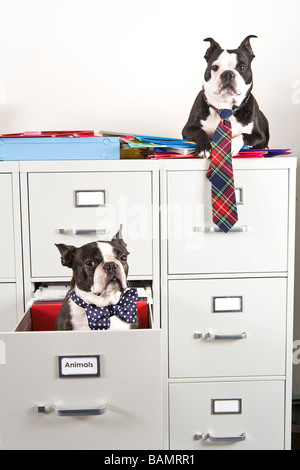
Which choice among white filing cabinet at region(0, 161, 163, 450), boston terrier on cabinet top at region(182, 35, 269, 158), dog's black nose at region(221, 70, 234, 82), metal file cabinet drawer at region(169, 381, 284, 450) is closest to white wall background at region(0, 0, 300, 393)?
boston terrier on cabinet top at region(182, 35, 269, 158)

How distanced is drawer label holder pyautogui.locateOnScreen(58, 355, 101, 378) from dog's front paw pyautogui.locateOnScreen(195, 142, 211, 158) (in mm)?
717

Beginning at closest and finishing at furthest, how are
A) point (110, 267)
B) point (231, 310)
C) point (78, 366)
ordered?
1. point (78, 366)
2. point (110, 267)
3. point (231, 310)

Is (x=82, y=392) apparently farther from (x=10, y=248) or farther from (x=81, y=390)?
(x=10, y=248)

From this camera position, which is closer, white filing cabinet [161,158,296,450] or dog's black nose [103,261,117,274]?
dog's black nose [103,261,117,274]

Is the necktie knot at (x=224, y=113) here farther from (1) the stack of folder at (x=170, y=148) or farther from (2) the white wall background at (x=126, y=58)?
(2) the white wall background at (x=126, y=58)

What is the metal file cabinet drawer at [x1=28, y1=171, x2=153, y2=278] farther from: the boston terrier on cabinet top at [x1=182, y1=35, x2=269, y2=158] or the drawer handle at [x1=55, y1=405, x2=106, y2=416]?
the drawer handle at [x1=55, y1=405, x2=106, y2=416]

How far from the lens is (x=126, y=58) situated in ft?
6.31

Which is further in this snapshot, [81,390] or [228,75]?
[228,75]

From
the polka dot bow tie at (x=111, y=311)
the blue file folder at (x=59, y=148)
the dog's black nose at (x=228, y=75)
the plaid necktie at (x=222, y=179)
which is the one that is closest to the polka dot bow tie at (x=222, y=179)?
the plaid necktie at (x=222, y=179)

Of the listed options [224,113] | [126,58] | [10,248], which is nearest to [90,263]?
[10,248]

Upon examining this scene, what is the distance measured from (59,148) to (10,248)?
0.34 meters

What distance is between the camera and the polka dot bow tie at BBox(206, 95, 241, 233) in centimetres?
145
